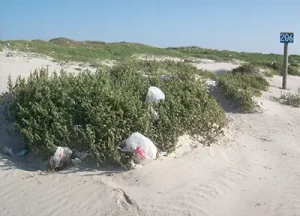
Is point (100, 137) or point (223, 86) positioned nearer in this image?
point (100, 137)

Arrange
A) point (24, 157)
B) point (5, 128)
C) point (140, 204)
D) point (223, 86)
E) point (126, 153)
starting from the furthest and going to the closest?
point (223, 86), point (5, 128), point (24, 157), point (126, 153), point (140, 204)

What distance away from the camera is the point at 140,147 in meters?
4.49

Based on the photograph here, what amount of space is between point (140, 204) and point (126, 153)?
32.6 inches

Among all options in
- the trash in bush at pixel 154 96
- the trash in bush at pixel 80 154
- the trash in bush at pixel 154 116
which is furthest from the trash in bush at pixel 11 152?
the trash in bush at pixel 154 96

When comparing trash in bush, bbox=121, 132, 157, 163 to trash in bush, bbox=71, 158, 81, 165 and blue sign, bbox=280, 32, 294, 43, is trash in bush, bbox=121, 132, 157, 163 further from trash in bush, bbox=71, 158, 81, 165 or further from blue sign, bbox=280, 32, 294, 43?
blue sign, bbox=280, 32, 294, 43

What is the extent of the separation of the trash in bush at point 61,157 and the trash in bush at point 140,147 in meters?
0.71

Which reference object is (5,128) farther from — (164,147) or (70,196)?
(164,147)

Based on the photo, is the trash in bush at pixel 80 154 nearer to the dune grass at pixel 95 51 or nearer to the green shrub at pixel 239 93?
the green shrub at pixel 239 93

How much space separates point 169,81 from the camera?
6504 millimetres

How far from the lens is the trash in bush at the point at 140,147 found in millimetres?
4492

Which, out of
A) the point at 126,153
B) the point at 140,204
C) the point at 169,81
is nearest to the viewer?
the point at 140,204

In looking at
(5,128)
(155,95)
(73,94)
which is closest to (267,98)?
(155,95)

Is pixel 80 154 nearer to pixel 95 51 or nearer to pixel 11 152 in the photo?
pixel 11 152

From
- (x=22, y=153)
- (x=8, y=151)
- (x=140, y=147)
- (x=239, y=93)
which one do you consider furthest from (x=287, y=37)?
(x=8, y=151)
